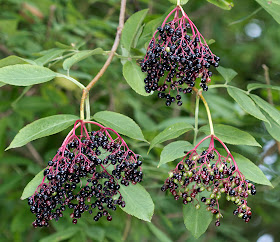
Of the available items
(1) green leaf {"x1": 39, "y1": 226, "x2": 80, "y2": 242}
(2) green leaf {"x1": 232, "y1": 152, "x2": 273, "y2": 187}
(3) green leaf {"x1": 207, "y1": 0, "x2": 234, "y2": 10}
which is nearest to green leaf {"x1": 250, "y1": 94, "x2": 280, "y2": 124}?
(2) green leaf {"x1": 232, "y1": 152, "x2": 273, "y2": 187}

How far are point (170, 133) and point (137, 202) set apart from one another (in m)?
0.37

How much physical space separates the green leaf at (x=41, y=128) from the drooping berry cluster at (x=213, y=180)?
55cm

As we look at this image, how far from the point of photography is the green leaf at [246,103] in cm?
187

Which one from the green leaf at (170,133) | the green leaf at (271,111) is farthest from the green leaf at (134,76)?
the green leaf at (271,111)

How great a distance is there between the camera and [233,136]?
1945 millimetres

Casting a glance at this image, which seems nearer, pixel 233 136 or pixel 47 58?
pixel 233 136

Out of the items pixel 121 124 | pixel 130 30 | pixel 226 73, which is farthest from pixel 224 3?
pixel 121 124

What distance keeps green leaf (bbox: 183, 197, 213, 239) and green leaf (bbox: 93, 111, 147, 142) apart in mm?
431

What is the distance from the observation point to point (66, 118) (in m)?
1.91

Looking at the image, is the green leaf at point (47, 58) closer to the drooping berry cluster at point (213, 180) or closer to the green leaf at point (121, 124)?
the green leaf at point (121, 124)

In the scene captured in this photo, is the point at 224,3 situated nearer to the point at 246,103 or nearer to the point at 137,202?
the point at 246,103

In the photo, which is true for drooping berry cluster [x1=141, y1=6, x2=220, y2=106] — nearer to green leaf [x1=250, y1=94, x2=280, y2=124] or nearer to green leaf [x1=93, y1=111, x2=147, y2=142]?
green leaf [x1=93, y1=111, x2=147, y2=142]

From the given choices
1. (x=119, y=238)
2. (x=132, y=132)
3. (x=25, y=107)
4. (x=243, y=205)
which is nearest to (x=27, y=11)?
(x=25, y=107)

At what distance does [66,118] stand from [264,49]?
208 inches
